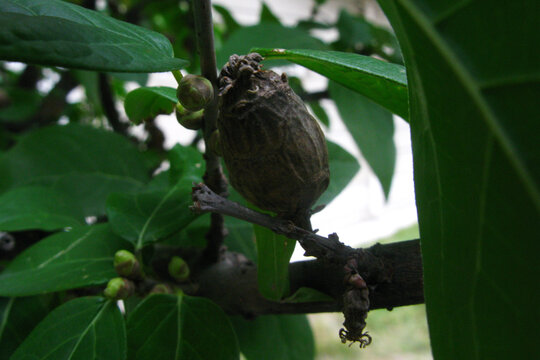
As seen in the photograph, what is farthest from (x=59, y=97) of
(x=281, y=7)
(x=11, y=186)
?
(x=281, y=7)

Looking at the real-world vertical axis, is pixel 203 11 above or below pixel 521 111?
above

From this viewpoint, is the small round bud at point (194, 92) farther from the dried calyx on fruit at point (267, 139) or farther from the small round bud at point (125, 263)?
the small round bud at point (125, 263)

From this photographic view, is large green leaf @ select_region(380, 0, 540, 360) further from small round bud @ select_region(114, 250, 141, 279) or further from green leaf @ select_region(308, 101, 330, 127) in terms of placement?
green leaf @ select_region(308, 101, 330, 127)

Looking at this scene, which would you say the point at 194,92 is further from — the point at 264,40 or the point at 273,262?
the point at 264,40

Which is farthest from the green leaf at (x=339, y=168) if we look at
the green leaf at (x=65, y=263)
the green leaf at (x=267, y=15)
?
the green leaf at (x=267, y=15)

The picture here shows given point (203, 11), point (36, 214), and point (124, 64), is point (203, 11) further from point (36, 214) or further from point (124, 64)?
point (36, 214)

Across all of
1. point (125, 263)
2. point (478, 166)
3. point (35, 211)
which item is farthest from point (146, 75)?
point (478, 166)
